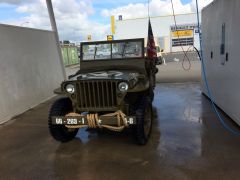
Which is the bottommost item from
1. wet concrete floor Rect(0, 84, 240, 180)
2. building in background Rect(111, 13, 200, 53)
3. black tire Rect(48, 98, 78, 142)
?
wet concrete floor Rect(0, 84, 240, 180)

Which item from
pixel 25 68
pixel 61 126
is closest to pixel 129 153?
pixel 61 126

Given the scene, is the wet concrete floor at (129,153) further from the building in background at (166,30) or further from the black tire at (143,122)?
the building in background at (166,30)

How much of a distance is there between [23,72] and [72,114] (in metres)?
3.85

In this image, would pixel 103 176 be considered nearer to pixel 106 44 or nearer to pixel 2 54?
pixel 106 44

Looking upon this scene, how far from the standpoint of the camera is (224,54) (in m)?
6.01

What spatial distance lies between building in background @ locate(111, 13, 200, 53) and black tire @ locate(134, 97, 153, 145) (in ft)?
114

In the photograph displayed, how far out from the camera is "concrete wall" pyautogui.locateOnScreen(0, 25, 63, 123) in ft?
22.8

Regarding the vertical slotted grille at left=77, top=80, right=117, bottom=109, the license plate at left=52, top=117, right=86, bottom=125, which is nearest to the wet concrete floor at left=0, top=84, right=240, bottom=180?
the license plate at left=52, top=117, right=86, bottom=125

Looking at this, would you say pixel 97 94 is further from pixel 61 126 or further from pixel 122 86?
pixel 61 126

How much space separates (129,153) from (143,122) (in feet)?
1.79

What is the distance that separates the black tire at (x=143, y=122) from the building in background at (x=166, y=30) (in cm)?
3465

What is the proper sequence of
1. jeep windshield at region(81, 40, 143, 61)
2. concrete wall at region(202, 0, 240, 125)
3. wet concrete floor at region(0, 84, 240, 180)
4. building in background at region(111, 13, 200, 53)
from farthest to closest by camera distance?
building in background at region(111, 13, 200, 53) < jeep windshield at region(81, 40, 143, 61) < concrete wall at region(202, 0, 240, 125) < wet concrete floor at region(0, 84, 240, 180)

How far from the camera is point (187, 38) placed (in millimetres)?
38656

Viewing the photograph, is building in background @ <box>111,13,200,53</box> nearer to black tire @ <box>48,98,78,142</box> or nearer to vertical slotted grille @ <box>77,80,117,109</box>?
black tire @ <box>48,98,78,142</box>
